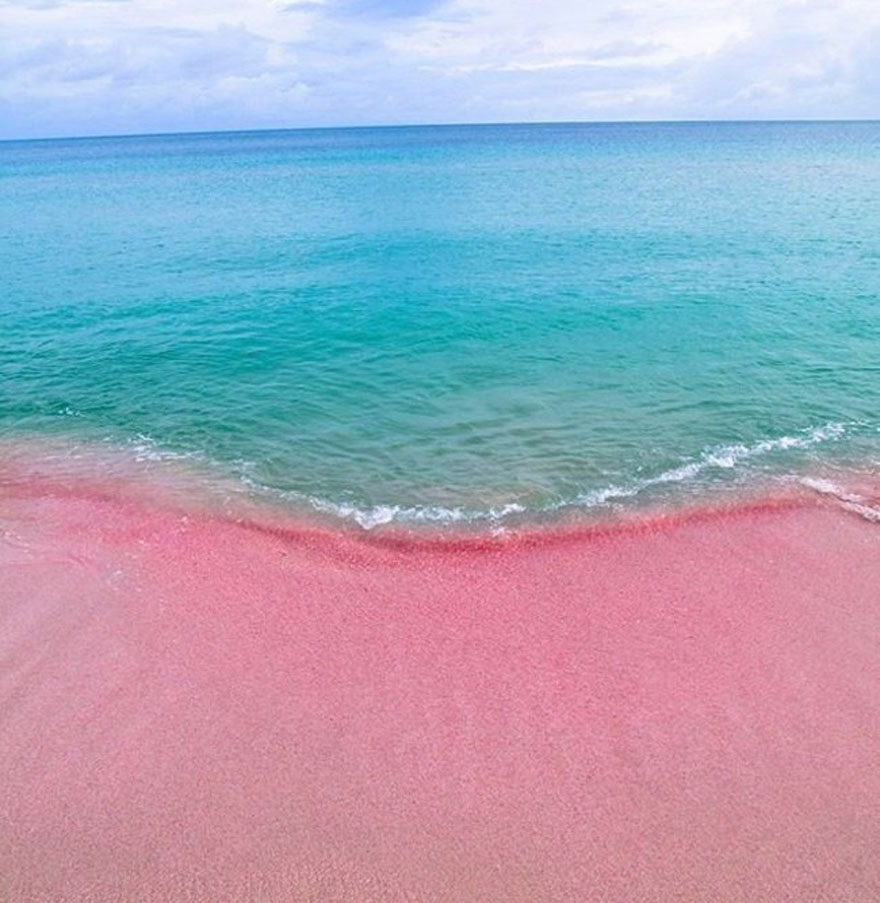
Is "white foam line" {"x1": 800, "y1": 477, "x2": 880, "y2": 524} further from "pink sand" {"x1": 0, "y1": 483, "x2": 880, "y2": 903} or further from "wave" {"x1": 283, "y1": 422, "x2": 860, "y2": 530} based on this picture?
"wave" {"x1": 283, "y1": 422, "x2": 860, "y2": 530}

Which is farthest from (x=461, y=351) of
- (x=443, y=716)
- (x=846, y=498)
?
(x=443, y=716)

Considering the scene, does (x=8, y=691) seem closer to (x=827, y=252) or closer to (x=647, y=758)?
(x=647, y=758)

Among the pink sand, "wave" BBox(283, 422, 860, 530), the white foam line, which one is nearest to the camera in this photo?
the pink sand

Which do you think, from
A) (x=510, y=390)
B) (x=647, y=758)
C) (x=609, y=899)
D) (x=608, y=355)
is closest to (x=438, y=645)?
(x=647, y=758)

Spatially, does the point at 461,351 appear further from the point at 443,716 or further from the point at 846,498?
the point at 443,716

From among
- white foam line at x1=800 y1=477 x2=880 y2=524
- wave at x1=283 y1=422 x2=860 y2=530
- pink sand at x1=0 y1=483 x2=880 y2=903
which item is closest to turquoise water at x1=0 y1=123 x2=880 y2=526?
wave at x1=283 y1=422 x2=860 y2=530

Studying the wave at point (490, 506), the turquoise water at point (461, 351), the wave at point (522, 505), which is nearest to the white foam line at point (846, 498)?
the wave at point (490, 506)
